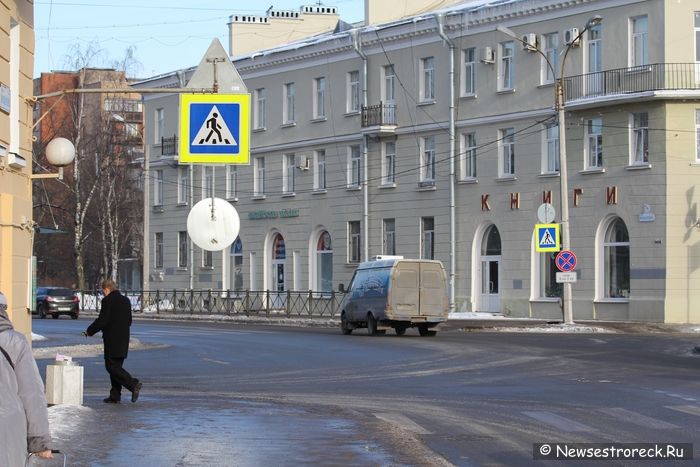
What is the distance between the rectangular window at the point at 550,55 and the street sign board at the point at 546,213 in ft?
18.3

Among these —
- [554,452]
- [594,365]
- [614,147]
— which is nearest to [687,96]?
[614,147]

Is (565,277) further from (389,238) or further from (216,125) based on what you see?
(216,125)

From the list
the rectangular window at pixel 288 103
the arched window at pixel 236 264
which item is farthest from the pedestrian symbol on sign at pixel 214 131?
the arched window at pixel 236 264

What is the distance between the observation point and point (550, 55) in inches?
1970

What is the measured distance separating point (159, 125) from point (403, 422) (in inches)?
2298

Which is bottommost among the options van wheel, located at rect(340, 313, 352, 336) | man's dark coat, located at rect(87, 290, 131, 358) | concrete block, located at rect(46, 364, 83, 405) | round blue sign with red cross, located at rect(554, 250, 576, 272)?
van wheel, located at rect(340, 313, 352, 336)

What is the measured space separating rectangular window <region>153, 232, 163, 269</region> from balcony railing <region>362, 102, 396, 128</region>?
1947cm

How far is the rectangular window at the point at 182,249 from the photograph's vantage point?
7012 cm

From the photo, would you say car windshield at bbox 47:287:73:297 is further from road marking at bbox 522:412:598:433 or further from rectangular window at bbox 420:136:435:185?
road marking at bbox 522:412:598:433

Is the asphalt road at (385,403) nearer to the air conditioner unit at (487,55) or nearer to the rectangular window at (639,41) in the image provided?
the rectangular window at (639,41)

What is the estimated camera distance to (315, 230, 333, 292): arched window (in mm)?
60906

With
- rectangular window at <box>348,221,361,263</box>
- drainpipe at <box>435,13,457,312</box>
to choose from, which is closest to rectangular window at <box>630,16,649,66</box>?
drainpipe at <box>435,13,457,312</box>

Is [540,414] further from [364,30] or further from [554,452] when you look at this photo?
[364,30]

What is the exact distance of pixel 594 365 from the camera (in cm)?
2553
